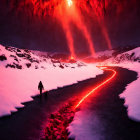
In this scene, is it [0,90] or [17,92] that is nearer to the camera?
[0,90]

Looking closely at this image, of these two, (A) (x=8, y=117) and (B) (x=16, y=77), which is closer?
(A) (x=8, y=117)

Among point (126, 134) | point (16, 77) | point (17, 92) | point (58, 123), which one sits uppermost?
point (16, 77)

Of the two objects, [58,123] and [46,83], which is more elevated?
[46,83]

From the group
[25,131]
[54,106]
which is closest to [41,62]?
[54,106]

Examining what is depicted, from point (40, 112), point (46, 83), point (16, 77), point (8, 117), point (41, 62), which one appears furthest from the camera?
point (41, 62)

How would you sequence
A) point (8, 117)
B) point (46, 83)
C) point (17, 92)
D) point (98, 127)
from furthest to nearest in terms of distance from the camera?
1. point (46, 83)
2. point (17, 92)
3. point (8, 117)
4. point (98, 127)

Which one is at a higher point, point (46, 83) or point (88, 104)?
point (46, 83)

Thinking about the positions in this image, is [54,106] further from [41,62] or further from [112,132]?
[41,62]

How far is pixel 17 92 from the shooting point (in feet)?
50.3

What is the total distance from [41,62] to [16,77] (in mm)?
11295

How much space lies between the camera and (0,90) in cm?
1398

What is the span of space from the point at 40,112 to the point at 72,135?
4157mm

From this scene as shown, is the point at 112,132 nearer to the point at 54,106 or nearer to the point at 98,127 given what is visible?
the point at 98,127

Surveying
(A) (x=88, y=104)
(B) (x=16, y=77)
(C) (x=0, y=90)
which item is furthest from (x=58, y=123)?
(B) (x=16, y=77)
